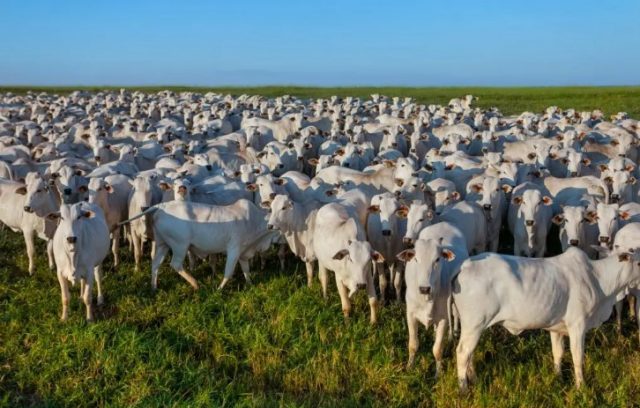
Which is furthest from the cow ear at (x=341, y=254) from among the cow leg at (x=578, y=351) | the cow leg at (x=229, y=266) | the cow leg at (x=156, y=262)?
the cow leg at (x=156, y=262)

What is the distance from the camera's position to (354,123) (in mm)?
25203

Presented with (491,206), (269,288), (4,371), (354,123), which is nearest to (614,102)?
(354,123)

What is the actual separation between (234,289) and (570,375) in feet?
18.9

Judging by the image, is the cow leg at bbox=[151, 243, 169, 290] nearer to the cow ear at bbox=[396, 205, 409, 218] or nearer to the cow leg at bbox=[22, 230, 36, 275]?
the cow leg at bbox=[22, 230, 36, 275]

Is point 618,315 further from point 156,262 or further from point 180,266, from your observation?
point 156,262

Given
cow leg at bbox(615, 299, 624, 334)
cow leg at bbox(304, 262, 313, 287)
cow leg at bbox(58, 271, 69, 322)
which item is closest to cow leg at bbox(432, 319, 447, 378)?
cow leg at bbox(615, 299, 624, 334)

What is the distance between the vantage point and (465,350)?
25.0 ft

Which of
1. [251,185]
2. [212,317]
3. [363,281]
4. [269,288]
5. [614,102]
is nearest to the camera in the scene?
[363,281]

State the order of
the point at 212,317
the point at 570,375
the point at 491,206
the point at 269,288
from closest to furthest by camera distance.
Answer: the point at 570,375 → the point at 212,317 → the point at 269,288 → the point at 491,206

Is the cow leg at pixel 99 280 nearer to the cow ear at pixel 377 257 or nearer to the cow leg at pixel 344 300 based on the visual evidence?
the cow leg at pixel 344 300

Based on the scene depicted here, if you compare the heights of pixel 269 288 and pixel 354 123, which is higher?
pixel 354 123

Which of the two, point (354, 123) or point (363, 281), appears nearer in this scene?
point (363, 281)

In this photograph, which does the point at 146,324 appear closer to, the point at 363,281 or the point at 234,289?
the point at 234,289

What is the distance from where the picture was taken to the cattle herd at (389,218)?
25.6 feet
